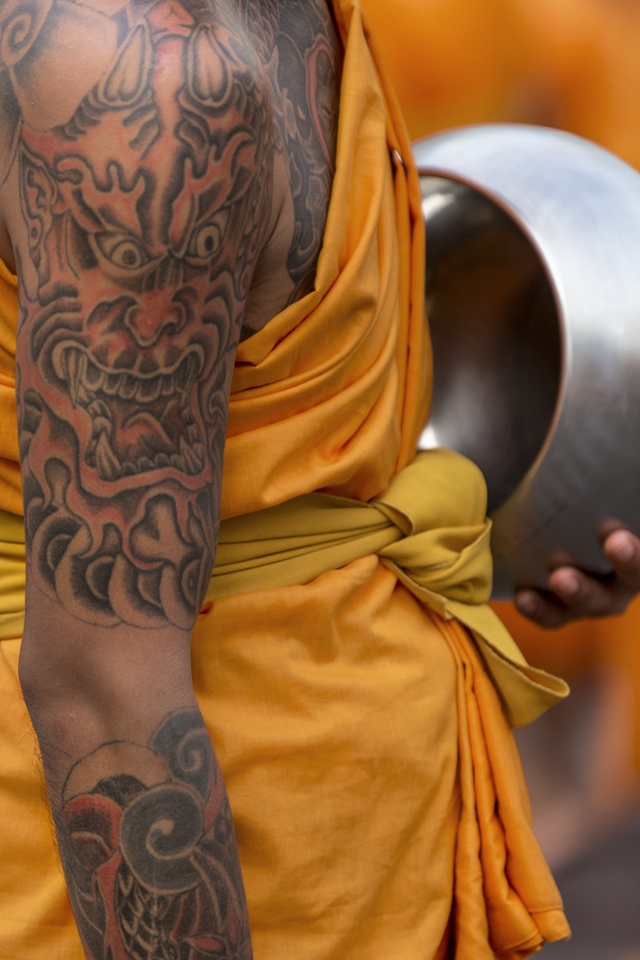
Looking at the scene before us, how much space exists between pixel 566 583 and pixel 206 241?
87 centimetres

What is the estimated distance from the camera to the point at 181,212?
0.68 metres

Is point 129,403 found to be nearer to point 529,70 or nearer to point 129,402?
point 129,402

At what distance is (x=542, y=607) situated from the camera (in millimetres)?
1497

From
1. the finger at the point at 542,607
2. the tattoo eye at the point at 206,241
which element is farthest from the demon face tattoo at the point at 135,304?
the finger at the point at 542,607

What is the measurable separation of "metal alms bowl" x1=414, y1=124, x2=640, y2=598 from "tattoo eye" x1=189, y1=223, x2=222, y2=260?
2.18ft

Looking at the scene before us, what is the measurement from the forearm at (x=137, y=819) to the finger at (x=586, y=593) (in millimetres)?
771

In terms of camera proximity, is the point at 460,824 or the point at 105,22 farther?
the point at 460,824

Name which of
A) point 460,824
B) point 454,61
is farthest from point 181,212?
point 454,61

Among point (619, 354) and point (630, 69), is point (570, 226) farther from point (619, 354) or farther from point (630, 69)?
point (630, 69)

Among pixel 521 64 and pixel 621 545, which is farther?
pixel 521 64

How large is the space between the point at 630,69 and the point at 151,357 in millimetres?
2144

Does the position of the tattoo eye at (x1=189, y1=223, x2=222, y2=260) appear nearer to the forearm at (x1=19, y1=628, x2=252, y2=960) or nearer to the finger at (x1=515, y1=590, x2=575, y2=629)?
the forearm at (x1=19, y1=628, x2=252, y2=960)

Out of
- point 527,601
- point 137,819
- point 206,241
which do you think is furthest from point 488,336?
point 137,819

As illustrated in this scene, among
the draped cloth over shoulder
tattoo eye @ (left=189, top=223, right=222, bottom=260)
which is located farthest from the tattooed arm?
the draped cloth over shoulder
